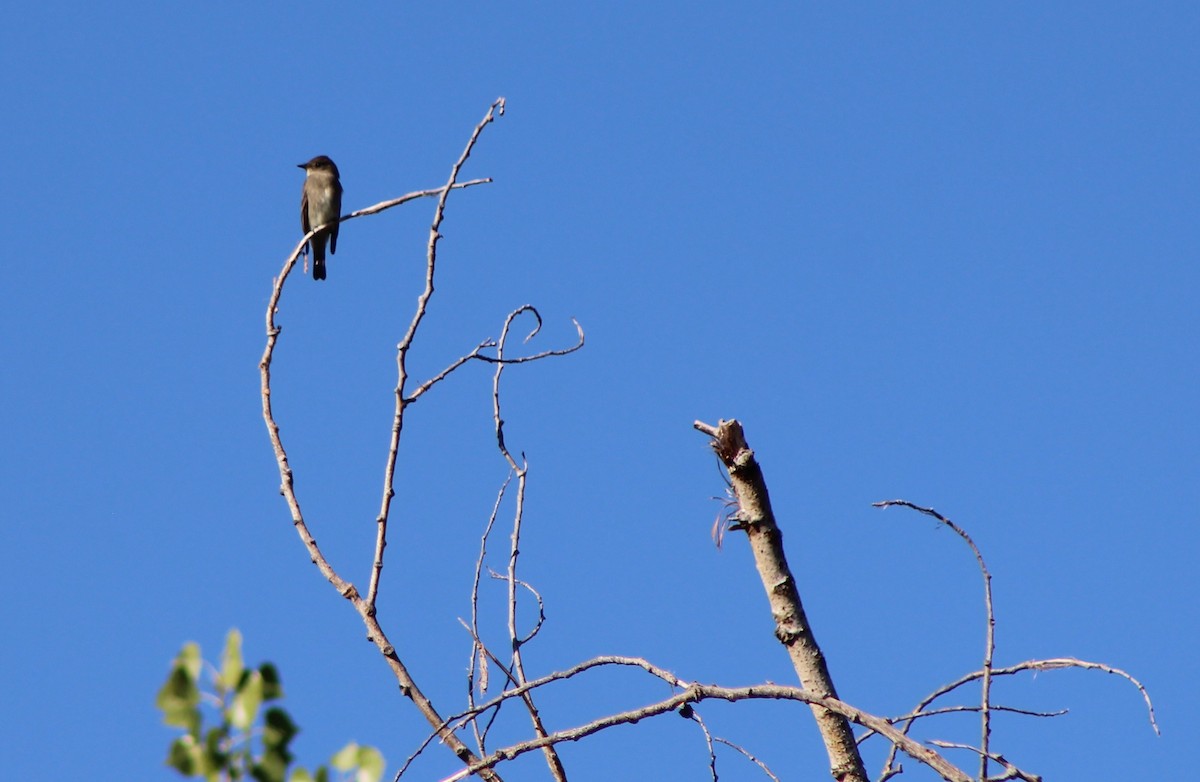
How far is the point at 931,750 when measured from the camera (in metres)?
2.32

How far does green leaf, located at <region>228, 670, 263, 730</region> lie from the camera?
1195 millimetres

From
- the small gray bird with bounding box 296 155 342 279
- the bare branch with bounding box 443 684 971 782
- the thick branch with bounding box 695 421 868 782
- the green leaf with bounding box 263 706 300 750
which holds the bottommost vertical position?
the green leaf with bounding box 263 706 300 750

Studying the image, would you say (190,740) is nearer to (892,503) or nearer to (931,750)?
(931,750)

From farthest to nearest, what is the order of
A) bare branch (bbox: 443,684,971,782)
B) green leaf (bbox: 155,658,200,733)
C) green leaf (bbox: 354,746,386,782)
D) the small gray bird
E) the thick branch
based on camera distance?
the small gray bird
the thick branch
bare branch (bbox: 443,684,971,782)
green leaf (bbox: 354,746,386,782)
green leaf (bbox: 155,658,200,733)

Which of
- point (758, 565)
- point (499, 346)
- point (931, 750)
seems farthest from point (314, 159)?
point (931, 750)

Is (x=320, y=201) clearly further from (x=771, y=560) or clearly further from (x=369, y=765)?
(x=369, y=765)

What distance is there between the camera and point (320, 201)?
13062 millimetres

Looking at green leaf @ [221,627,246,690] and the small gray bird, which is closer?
green leaf @ [221,627,246,690]

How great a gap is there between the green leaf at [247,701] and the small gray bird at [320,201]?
38.8 ft

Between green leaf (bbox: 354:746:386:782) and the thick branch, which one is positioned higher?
the thick branch

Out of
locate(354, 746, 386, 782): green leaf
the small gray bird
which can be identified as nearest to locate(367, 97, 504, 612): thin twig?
locate(354, 746, 386, 782): green leaf

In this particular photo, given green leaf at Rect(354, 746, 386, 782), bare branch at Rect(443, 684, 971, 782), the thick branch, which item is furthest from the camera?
the thick branch

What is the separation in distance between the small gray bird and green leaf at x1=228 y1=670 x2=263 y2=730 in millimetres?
11813

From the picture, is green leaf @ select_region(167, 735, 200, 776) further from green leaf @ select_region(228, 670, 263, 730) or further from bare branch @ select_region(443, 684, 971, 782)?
bare branch @ select_region(443, 684, 971, 782)
